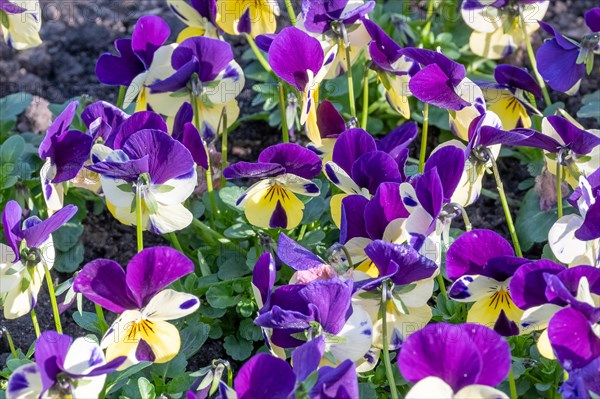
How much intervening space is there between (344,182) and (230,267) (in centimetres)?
49

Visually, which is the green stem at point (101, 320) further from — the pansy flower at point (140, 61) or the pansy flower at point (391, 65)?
the pansy flower at point (391, 65)

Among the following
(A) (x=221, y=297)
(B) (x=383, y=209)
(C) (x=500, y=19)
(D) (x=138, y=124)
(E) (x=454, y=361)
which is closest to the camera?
(E) (x=454, y=361)

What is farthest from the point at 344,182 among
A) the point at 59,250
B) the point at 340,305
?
the point at 59,250

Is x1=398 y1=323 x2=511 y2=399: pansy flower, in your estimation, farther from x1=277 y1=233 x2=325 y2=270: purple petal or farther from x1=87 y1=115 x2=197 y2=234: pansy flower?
x1=87 y1=115 x2=197 y2=234: pansy flower

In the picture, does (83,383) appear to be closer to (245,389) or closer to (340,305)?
(245,389)

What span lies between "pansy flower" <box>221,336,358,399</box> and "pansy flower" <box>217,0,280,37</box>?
1.24m

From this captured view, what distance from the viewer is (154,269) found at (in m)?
1.89

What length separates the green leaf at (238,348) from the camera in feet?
8.02

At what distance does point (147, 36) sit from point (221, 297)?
64 cm

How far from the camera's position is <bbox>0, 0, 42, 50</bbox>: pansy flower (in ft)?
8.92

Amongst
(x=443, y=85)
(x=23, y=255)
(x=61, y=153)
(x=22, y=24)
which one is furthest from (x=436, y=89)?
(x=22, y=24)

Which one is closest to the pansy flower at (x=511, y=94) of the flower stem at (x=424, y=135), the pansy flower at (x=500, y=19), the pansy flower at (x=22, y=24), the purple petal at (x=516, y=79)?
the purple petal at (x=516, y=79)

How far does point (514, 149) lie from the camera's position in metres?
3.18

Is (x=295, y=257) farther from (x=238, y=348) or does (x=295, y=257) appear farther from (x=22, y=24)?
(x=22, y=24)
